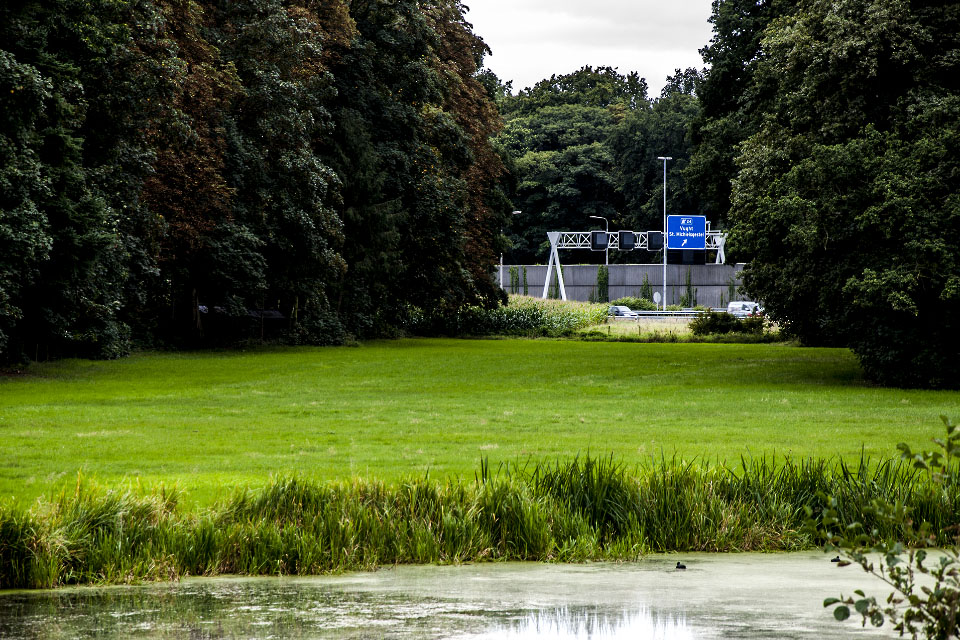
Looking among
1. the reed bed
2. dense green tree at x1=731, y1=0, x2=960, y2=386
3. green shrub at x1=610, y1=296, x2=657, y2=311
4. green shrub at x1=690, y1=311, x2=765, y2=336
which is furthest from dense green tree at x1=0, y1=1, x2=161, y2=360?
green shrub at x1=610, y1=296, x2=657, y2=311

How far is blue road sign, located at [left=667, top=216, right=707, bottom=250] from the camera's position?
3123 inches

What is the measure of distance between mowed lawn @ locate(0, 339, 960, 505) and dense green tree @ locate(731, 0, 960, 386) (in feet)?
5.44

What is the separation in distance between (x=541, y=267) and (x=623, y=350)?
45.8 m

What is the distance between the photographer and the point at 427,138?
2061 inches

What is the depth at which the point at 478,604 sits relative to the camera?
7.93 metres

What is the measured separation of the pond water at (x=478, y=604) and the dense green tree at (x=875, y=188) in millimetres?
17993

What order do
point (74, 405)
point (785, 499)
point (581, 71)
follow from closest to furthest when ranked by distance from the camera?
point (785, 499), point (74, 405), point (581, 71)

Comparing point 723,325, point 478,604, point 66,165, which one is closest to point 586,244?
point 723,325

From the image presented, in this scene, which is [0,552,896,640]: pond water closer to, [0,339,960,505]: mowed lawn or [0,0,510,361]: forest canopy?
[0,339,960,505]: mowed lawn

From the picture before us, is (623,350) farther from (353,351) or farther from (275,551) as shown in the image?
(275,551)

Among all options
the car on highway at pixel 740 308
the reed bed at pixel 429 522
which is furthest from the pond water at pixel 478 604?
the car on highway at pixel 740 308

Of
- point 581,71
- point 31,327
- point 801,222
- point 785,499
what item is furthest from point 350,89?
point 581,71

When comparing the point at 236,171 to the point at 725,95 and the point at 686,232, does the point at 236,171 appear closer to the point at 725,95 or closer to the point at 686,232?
the point at 725,95

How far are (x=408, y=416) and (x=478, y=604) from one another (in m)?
14.2
